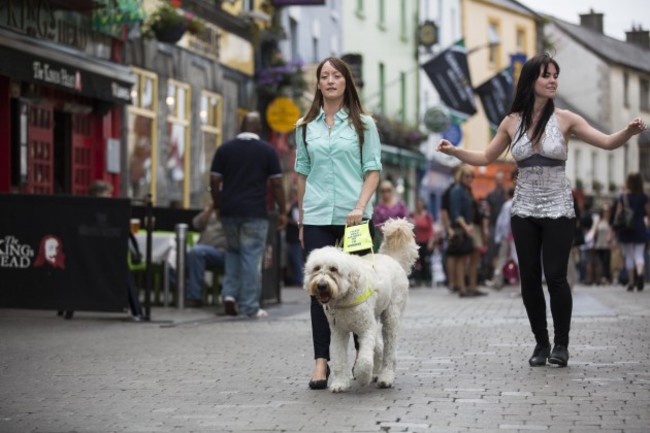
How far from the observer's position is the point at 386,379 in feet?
27.7

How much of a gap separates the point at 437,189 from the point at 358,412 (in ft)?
157

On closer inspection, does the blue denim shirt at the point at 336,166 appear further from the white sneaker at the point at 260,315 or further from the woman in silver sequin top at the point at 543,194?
the white sneaker at the point at 260,315

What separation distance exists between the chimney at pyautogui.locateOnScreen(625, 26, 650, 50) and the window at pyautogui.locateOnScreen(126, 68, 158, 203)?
67217 millimetres

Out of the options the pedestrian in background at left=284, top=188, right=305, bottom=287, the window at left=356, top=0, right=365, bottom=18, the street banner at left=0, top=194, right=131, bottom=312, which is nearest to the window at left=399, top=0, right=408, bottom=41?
the window at left=356, top=0, right=365, bottom=18

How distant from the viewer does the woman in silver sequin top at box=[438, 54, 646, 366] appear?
955 centimetres

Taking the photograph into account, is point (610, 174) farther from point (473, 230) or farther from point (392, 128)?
point (473, 230)

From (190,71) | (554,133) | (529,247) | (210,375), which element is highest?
(190,71)

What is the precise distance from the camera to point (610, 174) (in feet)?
244

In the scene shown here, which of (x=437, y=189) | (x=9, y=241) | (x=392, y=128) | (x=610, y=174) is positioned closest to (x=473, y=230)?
(x=9, y=241)

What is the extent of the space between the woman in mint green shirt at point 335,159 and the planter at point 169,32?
571 inches

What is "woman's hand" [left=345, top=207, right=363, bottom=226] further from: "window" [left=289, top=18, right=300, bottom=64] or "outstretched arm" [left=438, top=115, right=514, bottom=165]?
"window" [left=289, top=18, right=300, bottom=64]

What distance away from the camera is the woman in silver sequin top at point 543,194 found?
31.3 ft

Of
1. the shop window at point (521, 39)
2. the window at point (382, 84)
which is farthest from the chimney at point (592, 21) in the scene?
the window at point (382, 84)

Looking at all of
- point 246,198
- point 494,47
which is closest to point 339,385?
point 246,198
